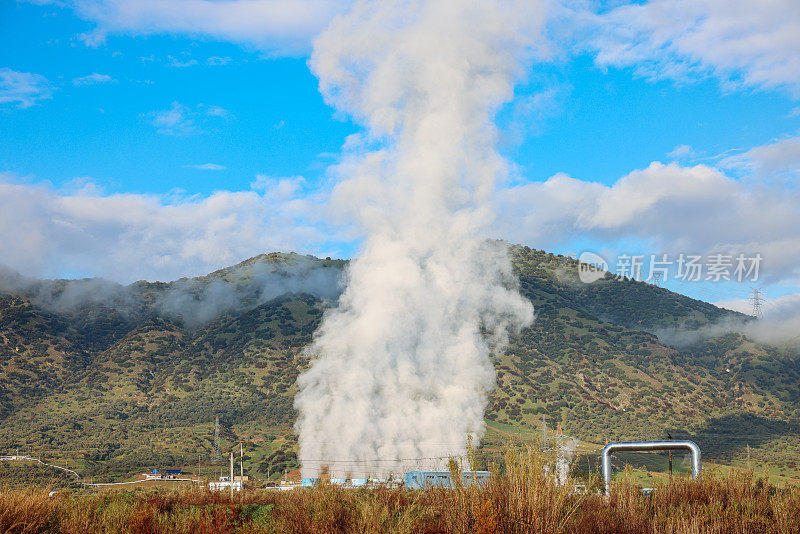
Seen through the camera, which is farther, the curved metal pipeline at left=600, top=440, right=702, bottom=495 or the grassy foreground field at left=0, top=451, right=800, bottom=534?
the curved metal pipeline at left=600, top=440, right=702, bottom=495

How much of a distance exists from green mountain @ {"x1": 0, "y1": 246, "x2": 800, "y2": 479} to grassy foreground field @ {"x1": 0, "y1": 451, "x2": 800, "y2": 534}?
65717mm

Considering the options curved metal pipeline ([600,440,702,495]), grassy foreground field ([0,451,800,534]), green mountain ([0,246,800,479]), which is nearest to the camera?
grassy foreground field ([0,451,800,534])

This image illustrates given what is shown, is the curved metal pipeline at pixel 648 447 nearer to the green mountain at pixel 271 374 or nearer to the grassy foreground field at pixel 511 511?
the grassy foreground field at pixel 511 511

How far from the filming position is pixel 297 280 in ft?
630

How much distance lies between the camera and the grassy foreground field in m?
9.70

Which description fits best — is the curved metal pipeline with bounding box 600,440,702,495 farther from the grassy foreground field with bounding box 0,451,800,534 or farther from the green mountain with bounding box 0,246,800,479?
the green mountain with bounding box 0,246,800,479

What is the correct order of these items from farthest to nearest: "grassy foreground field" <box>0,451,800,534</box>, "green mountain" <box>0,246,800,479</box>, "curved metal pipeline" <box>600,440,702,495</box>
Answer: "green mountain" <box>0,246,800,479</box>
"curved metal pipeline" <box>600,440,702,495</box>
"grassy foreground field" <box>0,451,800,534</box>

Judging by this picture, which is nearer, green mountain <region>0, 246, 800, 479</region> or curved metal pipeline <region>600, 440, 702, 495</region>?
curved metal pipeline <region>600, 440, 702, 495</region>

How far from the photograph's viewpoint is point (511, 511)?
9.77m

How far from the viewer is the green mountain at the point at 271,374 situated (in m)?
101

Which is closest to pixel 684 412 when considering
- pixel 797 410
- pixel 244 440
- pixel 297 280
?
pixel 797 410

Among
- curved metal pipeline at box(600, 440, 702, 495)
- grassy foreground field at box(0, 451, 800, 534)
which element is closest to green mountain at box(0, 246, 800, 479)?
curved metal pipeline at box(600, 440, 702, 495)

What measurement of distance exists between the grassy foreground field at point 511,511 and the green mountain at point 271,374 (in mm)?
65717

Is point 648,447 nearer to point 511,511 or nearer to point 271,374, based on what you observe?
point 511,511
